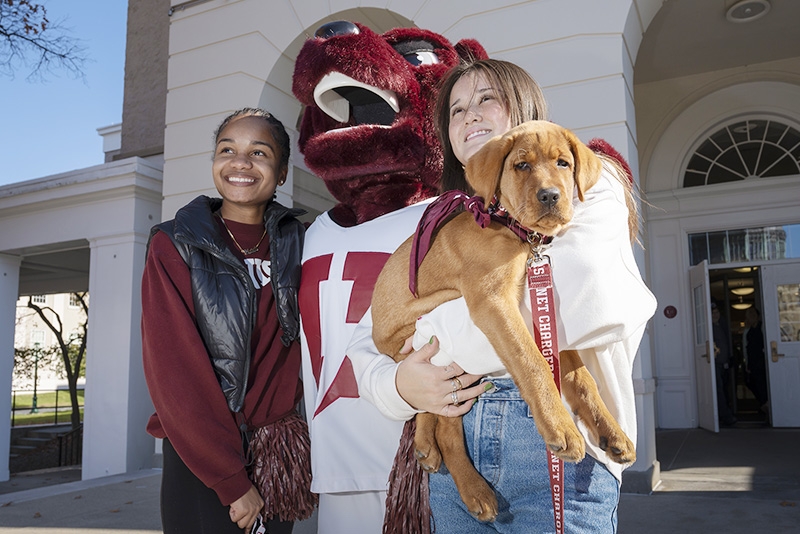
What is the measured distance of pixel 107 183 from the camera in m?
7.25

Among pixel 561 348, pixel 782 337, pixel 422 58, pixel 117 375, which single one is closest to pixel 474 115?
pixel 561 348

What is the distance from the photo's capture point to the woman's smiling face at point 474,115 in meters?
1.49

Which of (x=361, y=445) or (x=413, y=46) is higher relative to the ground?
(x=413, y=46)

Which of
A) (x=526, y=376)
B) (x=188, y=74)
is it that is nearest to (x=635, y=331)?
(x=526, y=376)

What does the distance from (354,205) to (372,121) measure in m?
0.33

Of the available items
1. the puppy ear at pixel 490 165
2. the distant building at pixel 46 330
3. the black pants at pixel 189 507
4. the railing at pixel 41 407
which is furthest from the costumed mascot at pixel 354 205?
the distant building at pixel 46 330

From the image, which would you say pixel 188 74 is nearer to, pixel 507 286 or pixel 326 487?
pixel 326 487

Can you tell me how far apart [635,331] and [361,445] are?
0.98 m

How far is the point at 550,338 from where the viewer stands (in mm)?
1130

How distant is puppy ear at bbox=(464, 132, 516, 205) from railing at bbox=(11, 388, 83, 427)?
22013mm

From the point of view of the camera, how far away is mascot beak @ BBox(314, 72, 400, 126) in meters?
2.11

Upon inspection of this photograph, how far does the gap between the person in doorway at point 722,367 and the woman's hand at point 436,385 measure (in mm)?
9229

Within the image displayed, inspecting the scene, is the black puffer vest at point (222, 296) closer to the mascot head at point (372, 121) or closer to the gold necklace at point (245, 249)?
the gold necklace at point (245, 249)

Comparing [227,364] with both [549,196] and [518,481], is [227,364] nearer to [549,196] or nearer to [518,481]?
[518,481]
